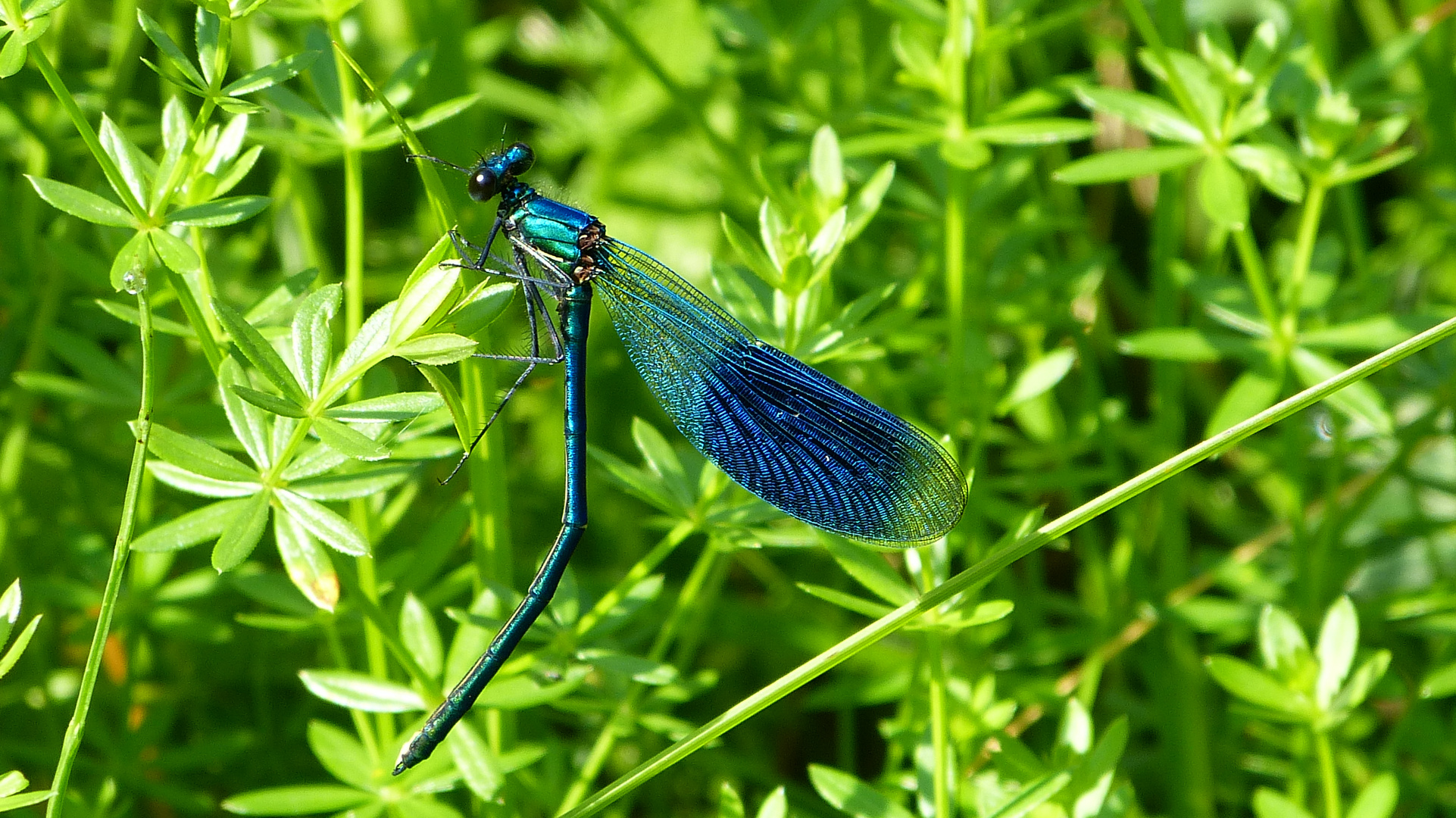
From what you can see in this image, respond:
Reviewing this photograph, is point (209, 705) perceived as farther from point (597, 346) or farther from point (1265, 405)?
point (1265, 405)

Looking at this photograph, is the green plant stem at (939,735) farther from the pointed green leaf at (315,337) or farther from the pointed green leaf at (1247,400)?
the pointed green leaf at (315,337)

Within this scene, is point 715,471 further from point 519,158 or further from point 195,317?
point 195,317

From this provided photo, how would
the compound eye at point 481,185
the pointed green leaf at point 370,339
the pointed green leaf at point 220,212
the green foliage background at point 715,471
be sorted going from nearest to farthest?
1. the pointed green leaf at point 370,339
2. the pointed green leaf at point 220,212
3. the green foliage background at point 715,471
4. the compound eye at point 481,185

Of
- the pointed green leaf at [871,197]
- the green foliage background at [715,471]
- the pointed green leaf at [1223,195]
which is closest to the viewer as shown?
the green foliage background at [715,471]

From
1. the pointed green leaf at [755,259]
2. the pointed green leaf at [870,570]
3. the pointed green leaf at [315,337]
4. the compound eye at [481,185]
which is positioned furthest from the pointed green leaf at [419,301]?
the compound eye at [481,185]

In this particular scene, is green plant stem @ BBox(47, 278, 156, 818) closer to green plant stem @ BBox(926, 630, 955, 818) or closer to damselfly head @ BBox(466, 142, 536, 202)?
damselfly head @ BBox(466, 142, 536, 202)

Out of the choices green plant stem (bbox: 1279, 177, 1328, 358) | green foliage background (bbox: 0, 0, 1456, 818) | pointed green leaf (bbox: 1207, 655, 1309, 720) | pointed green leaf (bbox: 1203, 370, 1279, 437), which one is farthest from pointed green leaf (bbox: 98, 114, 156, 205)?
green plant stem (bbox: 1279, 177, 1328, 358)
